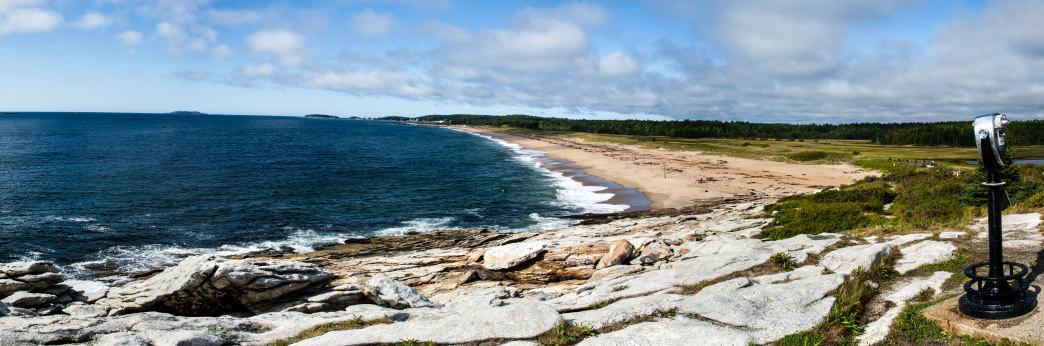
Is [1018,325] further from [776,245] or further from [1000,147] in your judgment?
[776,245]

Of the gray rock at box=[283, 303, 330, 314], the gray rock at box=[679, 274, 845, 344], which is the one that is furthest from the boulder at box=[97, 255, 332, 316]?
the gray rock at box=[679, 274, 845, 344]

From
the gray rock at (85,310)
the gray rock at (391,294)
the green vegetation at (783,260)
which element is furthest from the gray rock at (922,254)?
the gray rock at (85,310)

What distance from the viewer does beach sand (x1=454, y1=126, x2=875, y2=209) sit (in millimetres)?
40875

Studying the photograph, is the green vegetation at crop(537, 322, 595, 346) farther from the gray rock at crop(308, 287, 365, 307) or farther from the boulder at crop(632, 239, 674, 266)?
the boulder at crop(632, 239, 674, 266)

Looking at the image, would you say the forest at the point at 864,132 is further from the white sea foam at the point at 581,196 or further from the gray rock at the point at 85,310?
the gray rock at the point at 85,310

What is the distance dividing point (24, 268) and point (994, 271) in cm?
2287

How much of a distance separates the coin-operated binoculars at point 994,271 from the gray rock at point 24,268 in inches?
879

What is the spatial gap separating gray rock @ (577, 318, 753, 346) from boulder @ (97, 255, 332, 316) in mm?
9465

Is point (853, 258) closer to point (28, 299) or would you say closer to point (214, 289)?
point (214, 289)

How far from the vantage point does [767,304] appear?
8961 mm

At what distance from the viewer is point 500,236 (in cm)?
2662

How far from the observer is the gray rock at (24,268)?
1418cm

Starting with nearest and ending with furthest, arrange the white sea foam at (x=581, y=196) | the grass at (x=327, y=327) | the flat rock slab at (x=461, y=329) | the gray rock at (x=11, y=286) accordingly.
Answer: the flat rock slab at (x=461, y=329) < the grass at (x=327, y=327) < the gray rock at (x=11, y=286) < the white sea foam at (x=581, y=196)

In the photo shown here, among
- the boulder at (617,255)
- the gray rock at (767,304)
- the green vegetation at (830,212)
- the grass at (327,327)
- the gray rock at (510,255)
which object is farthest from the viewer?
the green vegetation at (830,212)
